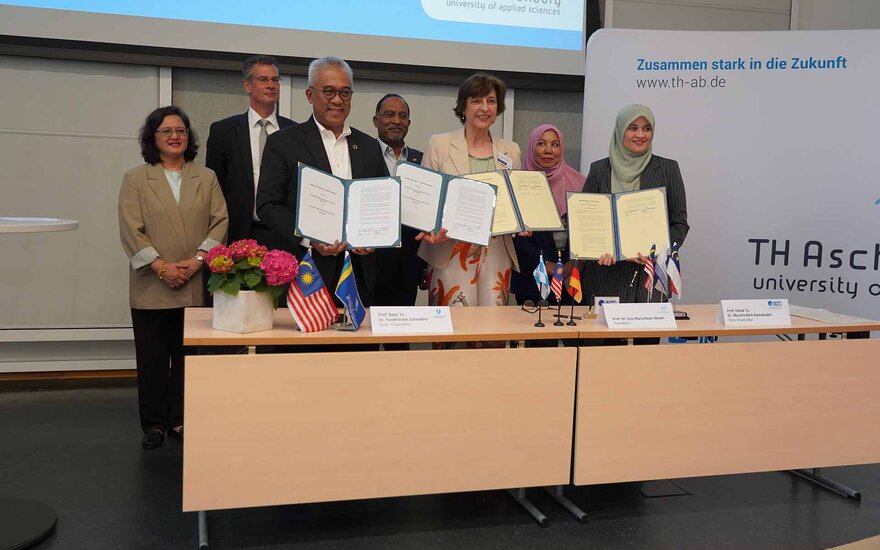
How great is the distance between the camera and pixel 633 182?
3418 mm

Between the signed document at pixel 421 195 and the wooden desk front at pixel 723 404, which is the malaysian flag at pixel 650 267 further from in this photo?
the signed document at pixel 421 195

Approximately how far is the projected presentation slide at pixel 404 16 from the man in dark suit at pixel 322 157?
5.80ft

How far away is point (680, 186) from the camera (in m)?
3.44

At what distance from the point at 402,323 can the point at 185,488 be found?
0.87 m

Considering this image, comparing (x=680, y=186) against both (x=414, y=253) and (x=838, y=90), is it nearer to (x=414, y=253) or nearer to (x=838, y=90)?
(x=414, y=253)

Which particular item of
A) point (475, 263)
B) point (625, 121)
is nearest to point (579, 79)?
point (625, 121)

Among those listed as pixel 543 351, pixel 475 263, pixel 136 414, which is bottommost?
pixel 136 414

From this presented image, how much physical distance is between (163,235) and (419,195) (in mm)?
1266

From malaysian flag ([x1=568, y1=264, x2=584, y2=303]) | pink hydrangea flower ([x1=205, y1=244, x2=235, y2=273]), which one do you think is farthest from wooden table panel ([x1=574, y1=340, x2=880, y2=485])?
pink hydrangea flower ([x1=205, y1=244, x2=235, y2=273])

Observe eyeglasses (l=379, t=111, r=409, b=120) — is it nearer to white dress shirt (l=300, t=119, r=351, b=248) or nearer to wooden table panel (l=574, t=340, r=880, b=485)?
white dress shirt (l=300, t=119, r=351, b=248)

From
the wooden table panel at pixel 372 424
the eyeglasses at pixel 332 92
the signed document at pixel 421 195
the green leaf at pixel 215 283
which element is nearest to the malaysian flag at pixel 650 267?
the wooden table panel at pixel 372 424

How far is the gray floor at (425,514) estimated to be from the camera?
8.69 ft

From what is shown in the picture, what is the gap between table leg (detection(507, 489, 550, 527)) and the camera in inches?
110

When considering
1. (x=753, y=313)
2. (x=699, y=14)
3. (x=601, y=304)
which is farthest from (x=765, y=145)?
(x=601, y=304)
